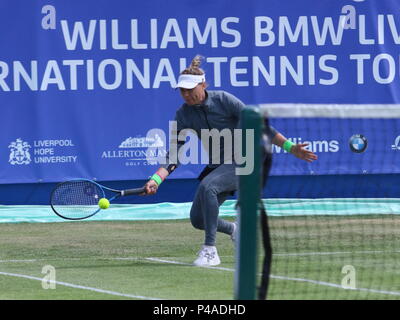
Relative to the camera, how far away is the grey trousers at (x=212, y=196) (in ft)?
29.5

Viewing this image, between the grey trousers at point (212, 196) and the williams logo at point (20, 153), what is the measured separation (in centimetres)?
549

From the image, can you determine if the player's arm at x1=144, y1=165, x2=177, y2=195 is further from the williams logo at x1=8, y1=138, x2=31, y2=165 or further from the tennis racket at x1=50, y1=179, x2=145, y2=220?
the williams logo at x1=8, y1=138, x2=31, y2=165

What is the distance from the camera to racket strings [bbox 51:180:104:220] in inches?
388

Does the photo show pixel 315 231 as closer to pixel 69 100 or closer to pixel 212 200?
pixel 212 200

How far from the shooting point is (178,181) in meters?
14.6

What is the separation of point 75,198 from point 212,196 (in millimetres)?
1700

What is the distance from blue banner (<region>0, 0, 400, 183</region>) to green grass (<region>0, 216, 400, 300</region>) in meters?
1.29

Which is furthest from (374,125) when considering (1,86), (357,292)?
(357,292)

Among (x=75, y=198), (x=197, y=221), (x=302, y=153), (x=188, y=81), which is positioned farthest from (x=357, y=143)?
(x=302, y=153)

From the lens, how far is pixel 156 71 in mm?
14406

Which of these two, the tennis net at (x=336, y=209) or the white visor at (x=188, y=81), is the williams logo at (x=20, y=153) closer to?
the tennis net at (x=336, y=209)

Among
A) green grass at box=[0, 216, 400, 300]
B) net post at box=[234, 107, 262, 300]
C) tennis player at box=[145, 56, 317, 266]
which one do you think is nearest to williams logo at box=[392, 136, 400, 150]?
green grass at box=[0, 216, 400, 300]

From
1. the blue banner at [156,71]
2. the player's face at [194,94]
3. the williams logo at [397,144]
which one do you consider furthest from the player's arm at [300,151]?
the williams logo at [397,144]

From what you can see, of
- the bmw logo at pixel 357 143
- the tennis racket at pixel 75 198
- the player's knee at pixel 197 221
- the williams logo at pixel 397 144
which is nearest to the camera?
the player's knee at pixel 197 221
